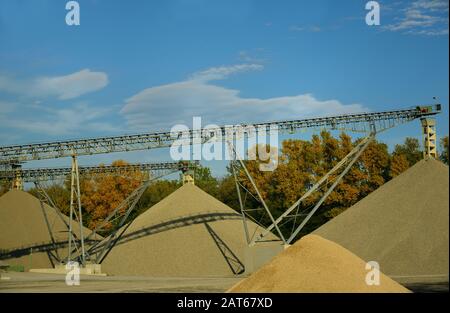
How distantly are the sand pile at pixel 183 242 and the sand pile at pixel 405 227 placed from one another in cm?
683

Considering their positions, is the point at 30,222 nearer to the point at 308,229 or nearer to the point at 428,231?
the point at 308,229

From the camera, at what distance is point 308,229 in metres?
57.5

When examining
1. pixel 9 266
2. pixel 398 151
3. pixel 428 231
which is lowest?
pixel 9 266

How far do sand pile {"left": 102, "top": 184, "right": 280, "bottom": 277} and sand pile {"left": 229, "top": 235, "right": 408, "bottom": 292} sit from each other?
21670 millimetres

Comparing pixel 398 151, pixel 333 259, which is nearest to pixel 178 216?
pixel 398 151

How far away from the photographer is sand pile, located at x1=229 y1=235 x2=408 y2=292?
16.5 m

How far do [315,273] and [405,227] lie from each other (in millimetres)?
16785

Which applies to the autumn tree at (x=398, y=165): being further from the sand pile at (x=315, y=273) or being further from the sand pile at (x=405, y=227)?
the sand pile at (x=315, y=273)

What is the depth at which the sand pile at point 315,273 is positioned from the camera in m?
16.5

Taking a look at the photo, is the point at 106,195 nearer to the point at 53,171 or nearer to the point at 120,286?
the point at 53,171

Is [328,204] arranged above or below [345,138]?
below

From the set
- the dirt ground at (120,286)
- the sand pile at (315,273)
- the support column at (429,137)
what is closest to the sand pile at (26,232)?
the dirt ground at (120,286)
